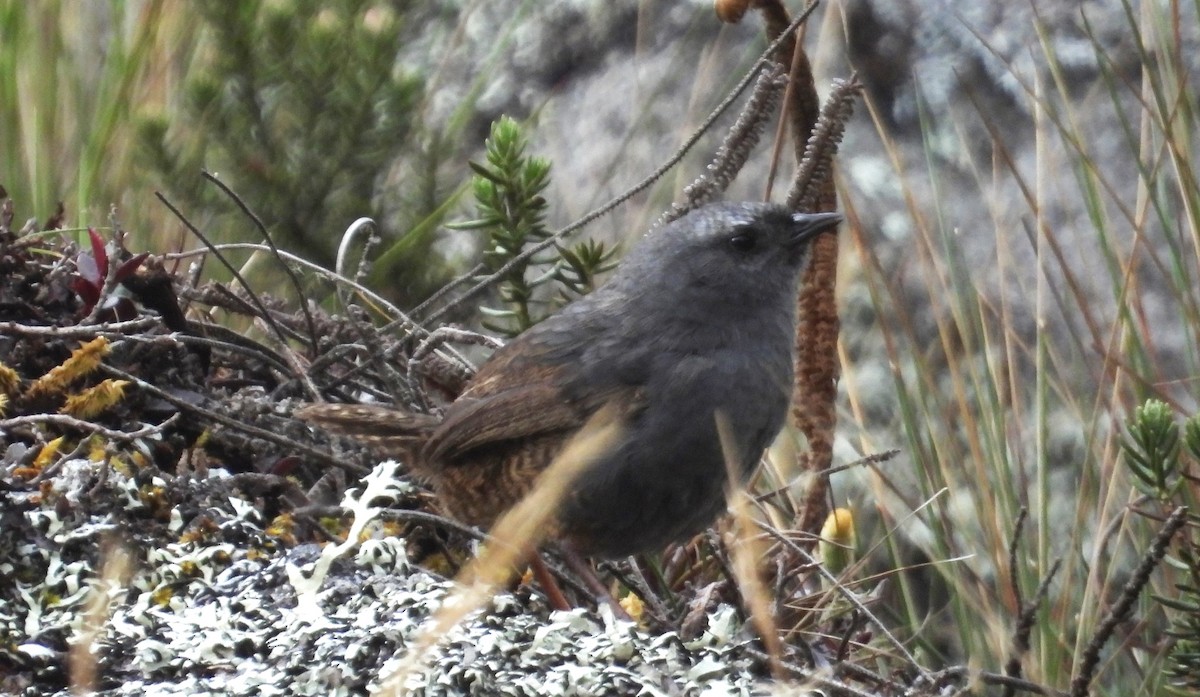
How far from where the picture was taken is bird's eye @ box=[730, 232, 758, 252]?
3.16 m

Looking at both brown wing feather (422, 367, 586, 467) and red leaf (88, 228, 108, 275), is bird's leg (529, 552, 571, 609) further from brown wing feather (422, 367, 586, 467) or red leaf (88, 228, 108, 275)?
red leaf (88, 228, 108, 275)

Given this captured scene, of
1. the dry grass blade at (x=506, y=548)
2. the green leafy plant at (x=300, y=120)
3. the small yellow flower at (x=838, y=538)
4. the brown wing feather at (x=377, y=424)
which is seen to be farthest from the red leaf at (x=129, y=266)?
the green leafy plant at (x=300, y=120)

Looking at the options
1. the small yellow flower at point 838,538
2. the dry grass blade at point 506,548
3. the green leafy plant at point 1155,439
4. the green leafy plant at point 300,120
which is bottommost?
the small yellow flower at point 838,538

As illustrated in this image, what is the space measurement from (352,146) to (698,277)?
166 centimetres

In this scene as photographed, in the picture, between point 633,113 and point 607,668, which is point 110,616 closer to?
point 607,668

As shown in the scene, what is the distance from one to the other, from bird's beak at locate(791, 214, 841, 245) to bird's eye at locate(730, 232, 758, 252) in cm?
9

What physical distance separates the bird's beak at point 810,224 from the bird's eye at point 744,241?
91mm

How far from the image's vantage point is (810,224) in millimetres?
3080

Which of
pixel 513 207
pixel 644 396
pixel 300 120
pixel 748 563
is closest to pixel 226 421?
pixel 644 396

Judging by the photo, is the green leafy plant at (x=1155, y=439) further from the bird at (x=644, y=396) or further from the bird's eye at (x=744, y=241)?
the bird's eye at (x=744, y=241)

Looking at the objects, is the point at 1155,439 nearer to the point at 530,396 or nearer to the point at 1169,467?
the point at 1169,467

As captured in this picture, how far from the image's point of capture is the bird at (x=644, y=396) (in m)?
2.67

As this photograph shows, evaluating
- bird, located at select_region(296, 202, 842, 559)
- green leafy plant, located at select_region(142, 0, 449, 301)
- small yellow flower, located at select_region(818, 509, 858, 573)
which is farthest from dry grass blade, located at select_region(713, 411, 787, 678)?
green leafy plant, located at select_region(142, 0, 449, 301)

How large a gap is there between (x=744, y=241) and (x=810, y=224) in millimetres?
164
